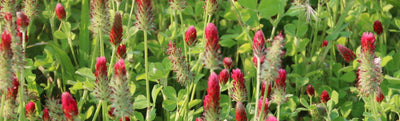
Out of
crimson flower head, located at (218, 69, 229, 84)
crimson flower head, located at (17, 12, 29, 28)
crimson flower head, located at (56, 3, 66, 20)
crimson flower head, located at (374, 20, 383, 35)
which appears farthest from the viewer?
crimson flower head, located at (374, 20, 383, 35)

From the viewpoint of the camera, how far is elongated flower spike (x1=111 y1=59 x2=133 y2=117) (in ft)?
5.36

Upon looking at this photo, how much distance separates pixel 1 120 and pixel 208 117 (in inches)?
30.0

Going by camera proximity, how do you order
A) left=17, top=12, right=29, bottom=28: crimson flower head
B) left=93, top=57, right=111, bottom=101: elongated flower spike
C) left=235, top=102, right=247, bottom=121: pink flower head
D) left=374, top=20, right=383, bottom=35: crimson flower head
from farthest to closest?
left=374, top=20, right=383, bottom=35: crimson flower head
left=17, top=12, right=29, bottom=28: crimson flower head
left=235, top=102, right=247, bottom=121: pink flower head
left=93, top=57, right=111, bottom=101: elongated flower spike

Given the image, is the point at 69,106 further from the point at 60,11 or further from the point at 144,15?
the point at 60,11

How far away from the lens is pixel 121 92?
1.64m

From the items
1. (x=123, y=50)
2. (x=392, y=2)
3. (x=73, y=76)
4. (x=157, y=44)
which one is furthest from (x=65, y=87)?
(x=392, y=2)

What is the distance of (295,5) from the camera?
2748 millimetres

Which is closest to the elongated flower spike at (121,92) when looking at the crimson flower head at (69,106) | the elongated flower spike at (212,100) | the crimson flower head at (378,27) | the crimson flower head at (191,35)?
the crimson flower head at (69,106)

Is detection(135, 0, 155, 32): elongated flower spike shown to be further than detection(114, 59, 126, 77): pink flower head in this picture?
Yes

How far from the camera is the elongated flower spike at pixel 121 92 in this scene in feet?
5.36

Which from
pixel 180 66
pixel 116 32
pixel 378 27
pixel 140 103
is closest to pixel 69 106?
pixel 116 32

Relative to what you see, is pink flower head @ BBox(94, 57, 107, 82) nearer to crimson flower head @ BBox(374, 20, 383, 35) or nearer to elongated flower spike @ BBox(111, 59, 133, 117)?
elongated flower spike @ BBox(111, 59, 133, 117)

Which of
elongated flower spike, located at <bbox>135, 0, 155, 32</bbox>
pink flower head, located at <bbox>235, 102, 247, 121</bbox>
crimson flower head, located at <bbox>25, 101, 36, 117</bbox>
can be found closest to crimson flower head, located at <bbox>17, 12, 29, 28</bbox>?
crimson flower head, located at <bbox>25, 101, 36, 117</bbox>

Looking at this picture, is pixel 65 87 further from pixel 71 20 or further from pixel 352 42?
pixel 352 42
